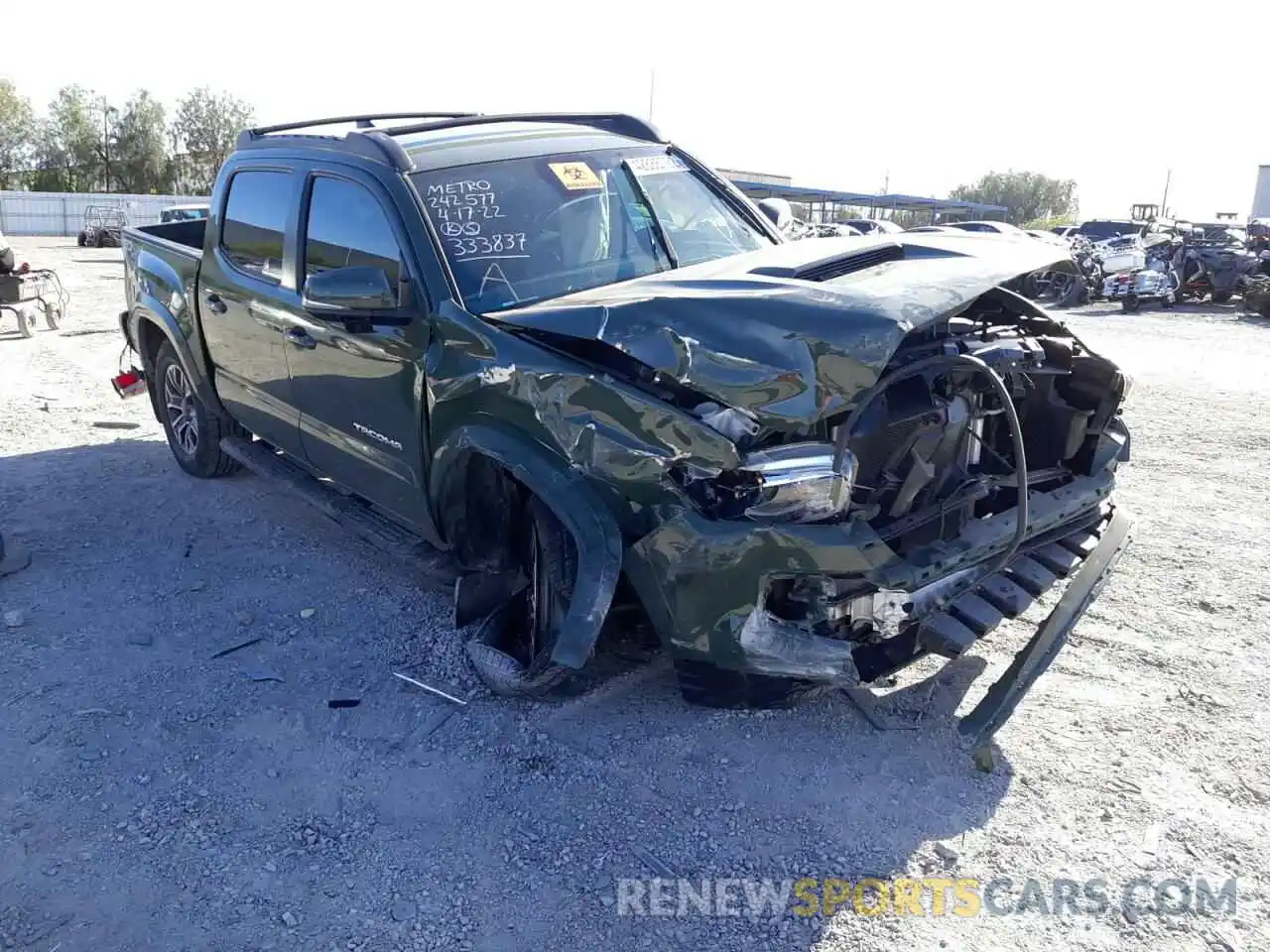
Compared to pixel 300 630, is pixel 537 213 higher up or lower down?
higher up

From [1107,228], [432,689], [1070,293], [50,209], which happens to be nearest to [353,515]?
[432,689]

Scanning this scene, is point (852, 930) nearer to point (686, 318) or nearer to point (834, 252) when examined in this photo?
point (686, 318)

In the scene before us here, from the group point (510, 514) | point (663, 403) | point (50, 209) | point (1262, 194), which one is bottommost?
point (510, 514)

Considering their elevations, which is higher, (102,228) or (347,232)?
(347,232)

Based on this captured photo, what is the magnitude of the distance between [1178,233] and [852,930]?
22.1 m

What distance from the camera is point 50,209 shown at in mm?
36969

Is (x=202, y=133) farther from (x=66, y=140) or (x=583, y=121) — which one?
(x=583, y=121)

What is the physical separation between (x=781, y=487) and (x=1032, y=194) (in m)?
84.1

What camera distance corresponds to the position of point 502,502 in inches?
151

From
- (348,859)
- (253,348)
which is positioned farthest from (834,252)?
(253,348)

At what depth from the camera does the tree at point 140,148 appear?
5594 cm

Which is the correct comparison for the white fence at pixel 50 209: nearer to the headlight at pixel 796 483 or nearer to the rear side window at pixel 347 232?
the rear side window at pixel 347 232

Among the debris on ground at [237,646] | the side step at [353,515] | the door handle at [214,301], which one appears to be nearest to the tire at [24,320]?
the side step at [353,515]

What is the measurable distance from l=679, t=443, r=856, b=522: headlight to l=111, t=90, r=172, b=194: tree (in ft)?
204
